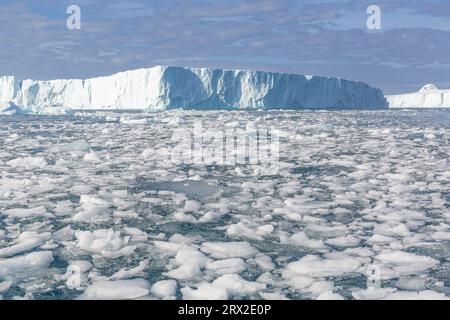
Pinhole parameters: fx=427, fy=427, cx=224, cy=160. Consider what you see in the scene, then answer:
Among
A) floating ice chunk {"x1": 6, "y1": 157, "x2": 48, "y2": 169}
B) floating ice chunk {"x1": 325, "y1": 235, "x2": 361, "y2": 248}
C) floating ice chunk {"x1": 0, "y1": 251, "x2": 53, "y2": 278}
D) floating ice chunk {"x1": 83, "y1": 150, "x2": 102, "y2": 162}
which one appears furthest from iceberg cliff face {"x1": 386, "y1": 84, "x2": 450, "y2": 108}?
floating ice chunk {"x1": 0, "y1": 251, "x2": 53, "y2": 278}

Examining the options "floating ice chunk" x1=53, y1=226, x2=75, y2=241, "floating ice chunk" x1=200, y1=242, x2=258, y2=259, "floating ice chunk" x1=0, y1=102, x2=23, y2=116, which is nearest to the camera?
"floating ice chunk" x1=200, y1=242, x2=258, y2=259

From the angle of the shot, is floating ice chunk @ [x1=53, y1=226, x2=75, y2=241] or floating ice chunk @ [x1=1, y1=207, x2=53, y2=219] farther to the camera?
floating ice chunk @ [x1=1, y1=207, x2=53, y2=219]

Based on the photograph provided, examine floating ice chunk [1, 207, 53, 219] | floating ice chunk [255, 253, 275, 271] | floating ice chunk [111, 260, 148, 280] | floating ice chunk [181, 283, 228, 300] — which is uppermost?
floating ice chunk [1, 207, 53, 219]

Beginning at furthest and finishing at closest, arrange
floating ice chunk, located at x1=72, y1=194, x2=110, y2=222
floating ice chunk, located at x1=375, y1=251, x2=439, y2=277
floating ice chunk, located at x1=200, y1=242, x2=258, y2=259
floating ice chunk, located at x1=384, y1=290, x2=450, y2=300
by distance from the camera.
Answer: floating ice chunk, located at x1=72, y1=194, x2=110, y2=222
floating ice chunk, located at x1=200, y1=242, x2=258, y2=259
floating ice chunk, located at x1=375, y1=251, x2=439, y2=277
floating ice chunk, located at x1=384, y1=290, x2=450, y2=300

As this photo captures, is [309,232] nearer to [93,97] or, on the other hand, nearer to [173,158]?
[173,158]

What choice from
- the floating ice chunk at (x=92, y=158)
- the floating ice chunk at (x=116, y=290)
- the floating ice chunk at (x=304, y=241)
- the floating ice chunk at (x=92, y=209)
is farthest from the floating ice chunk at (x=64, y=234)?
the floating ice chunk at (x=92, y=158)

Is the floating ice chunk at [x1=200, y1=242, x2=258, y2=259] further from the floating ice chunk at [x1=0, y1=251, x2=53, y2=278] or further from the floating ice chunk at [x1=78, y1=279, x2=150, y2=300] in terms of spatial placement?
the floating ice chunk at [x1=0, y1=251, x2=53, y2=278]

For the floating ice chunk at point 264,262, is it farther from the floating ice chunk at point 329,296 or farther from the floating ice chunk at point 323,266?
the floating ice chunk at point 329,296

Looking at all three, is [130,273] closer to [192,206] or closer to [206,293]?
[206,293]

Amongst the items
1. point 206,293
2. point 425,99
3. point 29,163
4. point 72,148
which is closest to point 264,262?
point 206,293

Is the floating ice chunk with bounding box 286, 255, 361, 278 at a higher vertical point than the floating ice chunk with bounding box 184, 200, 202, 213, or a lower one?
lower
